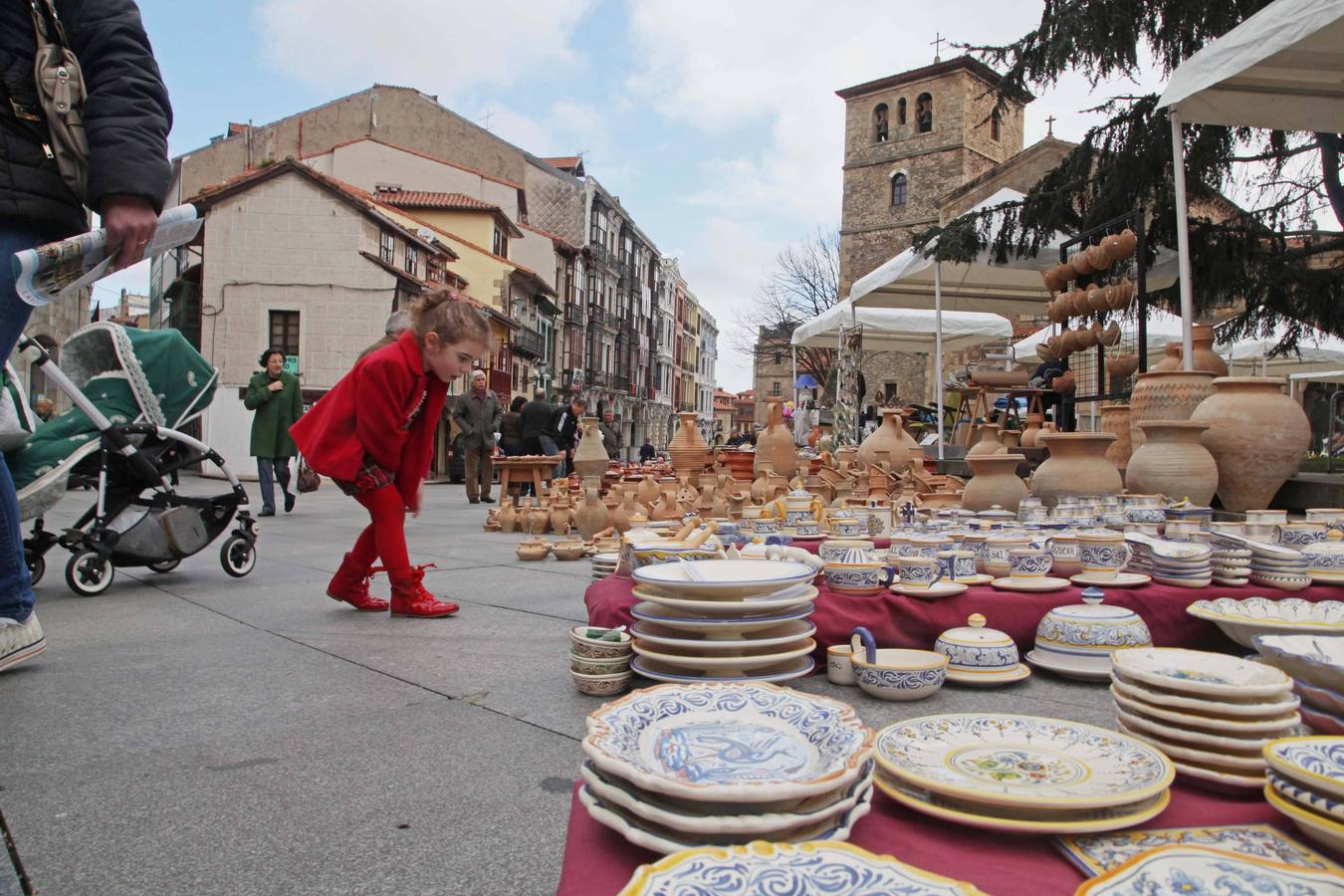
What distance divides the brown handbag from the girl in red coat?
5.02 feet

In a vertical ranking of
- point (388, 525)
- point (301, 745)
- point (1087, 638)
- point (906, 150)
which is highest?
point (906, 150)

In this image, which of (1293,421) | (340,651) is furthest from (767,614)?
(1293,421)

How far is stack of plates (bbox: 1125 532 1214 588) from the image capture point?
8.84 feet

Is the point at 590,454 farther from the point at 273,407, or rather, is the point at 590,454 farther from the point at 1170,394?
the point at 1170,394

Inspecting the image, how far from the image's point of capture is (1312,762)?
0.93 m

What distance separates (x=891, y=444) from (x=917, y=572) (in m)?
4.16

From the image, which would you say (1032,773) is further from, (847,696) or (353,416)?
(353,416)

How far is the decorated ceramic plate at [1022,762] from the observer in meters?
0.98

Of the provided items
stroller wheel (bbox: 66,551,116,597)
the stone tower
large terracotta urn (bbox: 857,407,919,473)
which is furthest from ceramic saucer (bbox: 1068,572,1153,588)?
the stone tower

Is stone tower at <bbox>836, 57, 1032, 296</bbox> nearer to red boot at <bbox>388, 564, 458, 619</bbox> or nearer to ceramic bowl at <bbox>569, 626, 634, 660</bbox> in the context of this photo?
red boot at <bbox>388, 564, 458, 619</bbox>

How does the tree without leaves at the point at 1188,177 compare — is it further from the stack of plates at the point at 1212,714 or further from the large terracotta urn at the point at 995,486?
the stack of plates at the point at 1212,714

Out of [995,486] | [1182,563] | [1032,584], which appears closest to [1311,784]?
[1032,584]

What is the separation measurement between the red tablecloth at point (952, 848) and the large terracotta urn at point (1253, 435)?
390cm

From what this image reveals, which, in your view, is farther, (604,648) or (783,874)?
(604,648)
